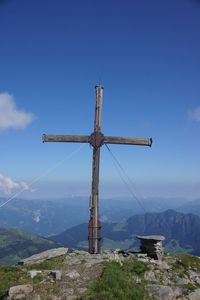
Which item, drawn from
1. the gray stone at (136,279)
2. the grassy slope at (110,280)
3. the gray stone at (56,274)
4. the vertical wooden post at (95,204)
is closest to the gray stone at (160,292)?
the grassy slope at (110,280)

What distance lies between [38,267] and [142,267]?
15.6 ft

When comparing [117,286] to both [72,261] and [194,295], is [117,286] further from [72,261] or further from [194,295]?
[72,261]

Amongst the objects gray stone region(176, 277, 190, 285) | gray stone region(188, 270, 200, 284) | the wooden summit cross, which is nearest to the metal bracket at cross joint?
the wooden summit cross

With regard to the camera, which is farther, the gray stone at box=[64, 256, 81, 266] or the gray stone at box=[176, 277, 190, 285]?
the gray stone at box=[64, 256, 81, 266]

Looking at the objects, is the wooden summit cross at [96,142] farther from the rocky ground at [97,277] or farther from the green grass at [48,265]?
the green grass at [48,265]

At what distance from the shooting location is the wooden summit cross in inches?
790

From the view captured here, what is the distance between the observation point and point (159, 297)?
14.6 m

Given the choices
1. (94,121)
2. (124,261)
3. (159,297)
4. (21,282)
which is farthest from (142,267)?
(94,121)

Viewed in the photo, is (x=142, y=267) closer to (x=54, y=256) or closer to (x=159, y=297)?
(x=159, y=297)

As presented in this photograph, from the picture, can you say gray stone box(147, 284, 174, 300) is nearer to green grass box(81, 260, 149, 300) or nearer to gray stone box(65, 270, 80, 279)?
green grass box(81, 260, 149, 300)

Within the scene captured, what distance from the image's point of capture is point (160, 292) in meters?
14.9

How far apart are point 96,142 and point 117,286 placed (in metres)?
8.34

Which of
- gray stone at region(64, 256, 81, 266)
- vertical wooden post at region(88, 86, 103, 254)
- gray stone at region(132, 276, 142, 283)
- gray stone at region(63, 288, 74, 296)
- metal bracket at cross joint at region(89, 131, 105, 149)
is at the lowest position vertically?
gray stone at region(63, 288, 74, 296)

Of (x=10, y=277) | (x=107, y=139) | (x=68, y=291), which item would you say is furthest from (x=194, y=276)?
(x=10, y=277)
